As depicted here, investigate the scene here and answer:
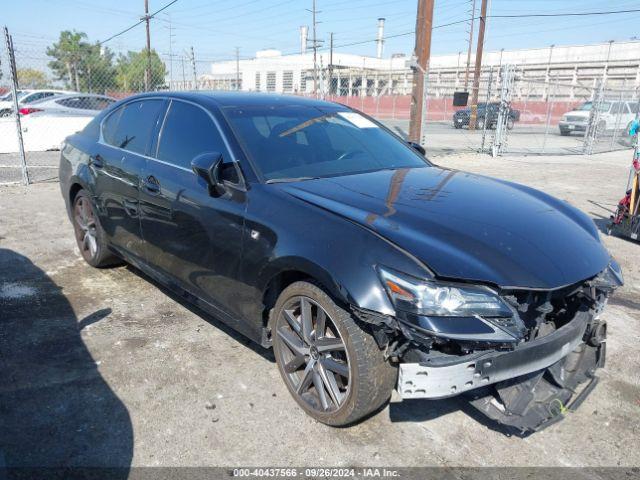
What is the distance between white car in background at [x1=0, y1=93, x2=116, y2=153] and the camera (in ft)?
42.2

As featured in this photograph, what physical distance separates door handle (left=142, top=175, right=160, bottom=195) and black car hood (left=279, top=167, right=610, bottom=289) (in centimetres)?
114

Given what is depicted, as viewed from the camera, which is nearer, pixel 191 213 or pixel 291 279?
pixel 291 279

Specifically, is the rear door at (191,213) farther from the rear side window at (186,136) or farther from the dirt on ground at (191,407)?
the dirt on ground at (191,407)

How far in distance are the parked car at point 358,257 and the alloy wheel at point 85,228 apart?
2.87ft

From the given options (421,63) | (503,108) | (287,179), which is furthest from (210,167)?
(503,108)

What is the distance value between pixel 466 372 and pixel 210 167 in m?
1.74

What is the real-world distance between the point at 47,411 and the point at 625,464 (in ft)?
9.70

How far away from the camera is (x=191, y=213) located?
3.26 m

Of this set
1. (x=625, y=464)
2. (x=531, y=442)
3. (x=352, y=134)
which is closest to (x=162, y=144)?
(x=352, y=134)

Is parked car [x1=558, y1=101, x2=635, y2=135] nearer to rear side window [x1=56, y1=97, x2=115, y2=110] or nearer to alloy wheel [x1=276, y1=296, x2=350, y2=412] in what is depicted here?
rear side window [x1=56, y1=97, x2=115, y2=110]

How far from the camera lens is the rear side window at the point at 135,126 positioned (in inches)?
154

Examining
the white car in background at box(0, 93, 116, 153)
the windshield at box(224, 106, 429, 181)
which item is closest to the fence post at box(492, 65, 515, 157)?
the windshield at box(224, 106, 429, 181)

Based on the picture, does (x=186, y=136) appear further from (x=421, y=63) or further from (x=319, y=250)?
(x=421, y=63)

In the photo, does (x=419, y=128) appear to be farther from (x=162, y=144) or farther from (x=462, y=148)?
(x=162, y=144)
